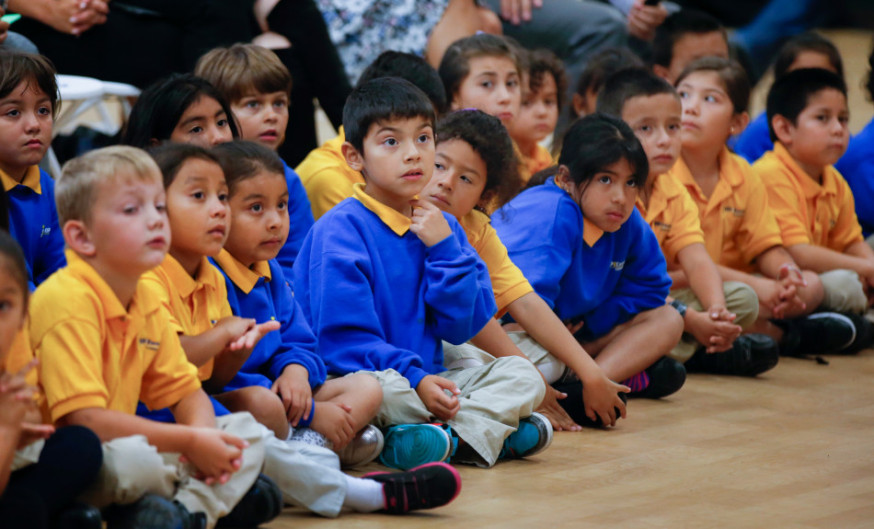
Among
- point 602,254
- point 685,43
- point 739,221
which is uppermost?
point 685,43

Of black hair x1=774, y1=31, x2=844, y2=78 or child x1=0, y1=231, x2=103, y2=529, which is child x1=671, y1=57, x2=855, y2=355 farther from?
child x1=0, y1=231, x2=103, y2=529

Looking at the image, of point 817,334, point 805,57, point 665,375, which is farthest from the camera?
point 805,57

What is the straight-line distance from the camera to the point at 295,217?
297 cm

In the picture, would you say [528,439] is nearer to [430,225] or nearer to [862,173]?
[430,225]

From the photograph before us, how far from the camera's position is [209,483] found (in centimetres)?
181

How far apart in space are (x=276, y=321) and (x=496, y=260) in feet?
2.55

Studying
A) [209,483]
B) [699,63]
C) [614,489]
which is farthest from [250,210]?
[699,63]

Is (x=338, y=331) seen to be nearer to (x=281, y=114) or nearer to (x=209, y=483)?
(x=209, y=483)

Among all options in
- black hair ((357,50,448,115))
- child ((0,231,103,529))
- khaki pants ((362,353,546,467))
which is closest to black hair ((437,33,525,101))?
black hair ((357,50,448,115))

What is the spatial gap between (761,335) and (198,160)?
197 centimetres

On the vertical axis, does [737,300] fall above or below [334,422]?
below

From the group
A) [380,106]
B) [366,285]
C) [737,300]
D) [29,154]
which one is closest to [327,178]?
[380,106]

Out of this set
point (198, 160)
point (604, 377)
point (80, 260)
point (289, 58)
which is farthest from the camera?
point (289, 58)

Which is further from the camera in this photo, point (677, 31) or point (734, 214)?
point (677, 31)
